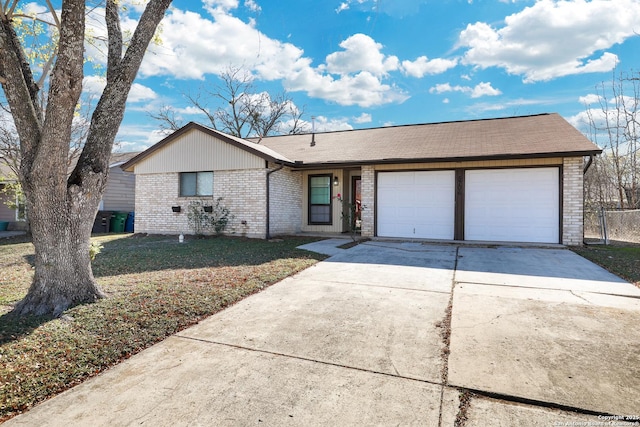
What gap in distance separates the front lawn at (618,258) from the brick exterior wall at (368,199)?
546cm

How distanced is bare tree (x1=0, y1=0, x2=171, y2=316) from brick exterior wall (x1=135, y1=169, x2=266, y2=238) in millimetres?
6867

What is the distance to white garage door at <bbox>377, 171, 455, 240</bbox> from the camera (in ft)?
33.5

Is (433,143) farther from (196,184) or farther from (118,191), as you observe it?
(118,191)

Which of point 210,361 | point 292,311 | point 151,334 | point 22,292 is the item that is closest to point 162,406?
point 210,361

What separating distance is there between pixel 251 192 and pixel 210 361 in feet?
28.1

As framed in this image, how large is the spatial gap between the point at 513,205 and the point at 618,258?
277cm

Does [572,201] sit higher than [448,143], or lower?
lower

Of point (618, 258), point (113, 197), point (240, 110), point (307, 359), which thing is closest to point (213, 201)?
point (307, 359)

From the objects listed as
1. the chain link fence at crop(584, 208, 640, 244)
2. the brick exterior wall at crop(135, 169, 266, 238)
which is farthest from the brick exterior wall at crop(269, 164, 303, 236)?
the chain link fence at crop(584, 208, 640, 244)

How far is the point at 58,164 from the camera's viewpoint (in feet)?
12.0

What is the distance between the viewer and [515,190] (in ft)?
31.0

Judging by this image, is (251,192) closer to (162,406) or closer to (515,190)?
(515,190)

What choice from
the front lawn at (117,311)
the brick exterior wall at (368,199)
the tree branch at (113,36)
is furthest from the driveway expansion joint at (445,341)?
the brick exterior wall at (368,199)

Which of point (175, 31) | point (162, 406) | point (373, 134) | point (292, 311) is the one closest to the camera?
point (162, 406)
